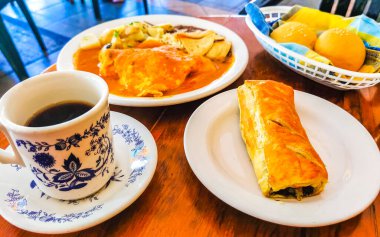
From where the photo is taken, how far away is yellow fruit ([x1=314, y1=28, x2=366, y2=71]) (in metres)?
0.78

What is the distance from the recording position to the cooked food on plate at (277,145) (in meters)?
0.48

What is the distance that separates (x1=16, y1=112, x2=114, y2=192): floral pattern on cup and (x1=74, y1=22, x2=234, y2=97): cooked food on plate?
0.31m

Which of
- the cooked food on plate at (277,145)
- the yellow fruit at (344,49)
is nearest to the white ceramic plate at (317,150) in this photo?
the cooked food on plate at (277,145)

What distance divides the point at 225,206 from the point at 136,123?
0.83 feet

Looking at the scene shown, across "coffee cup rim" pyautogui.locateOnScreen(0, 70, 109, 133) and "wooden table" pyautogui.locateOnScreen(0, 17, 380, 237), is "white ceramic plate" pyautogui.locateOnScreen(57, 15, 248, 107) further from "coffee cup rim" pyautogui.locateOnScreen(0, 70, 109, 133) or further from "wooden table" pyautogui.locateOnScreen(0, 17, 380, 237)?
"coffee cup rim" pyautogui.locateOnScreen(0, 70, 109, 133)

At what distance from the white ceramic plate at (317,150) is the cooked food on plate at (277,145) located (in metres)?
0.02

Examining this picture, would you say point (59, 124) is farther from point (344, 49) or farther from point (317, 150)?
point (344, 49)

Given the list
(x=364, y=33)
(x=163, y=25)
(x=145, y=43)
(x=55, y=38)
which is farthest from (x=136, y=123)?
(x=55, y=38)

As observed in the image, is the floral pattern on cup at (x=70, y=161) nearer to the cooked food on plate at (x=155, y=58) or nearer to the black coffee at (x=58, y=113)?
the black coffee at (x=58, y=113)

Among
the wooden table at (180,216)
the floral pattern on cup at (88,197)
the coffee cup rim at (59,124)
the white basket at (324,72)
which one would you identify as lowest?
the wooden table at (180,216)

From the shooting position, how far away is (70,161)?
1.46 feet

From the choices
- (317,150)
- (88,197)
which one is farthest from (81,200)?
(317,150)

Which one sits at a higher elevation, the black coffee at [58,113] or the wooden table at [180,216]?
the black coffee at [58,113]

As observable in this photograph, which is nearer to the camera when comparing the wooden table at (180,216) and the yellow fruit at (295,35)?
the wooden table at (180,216)
